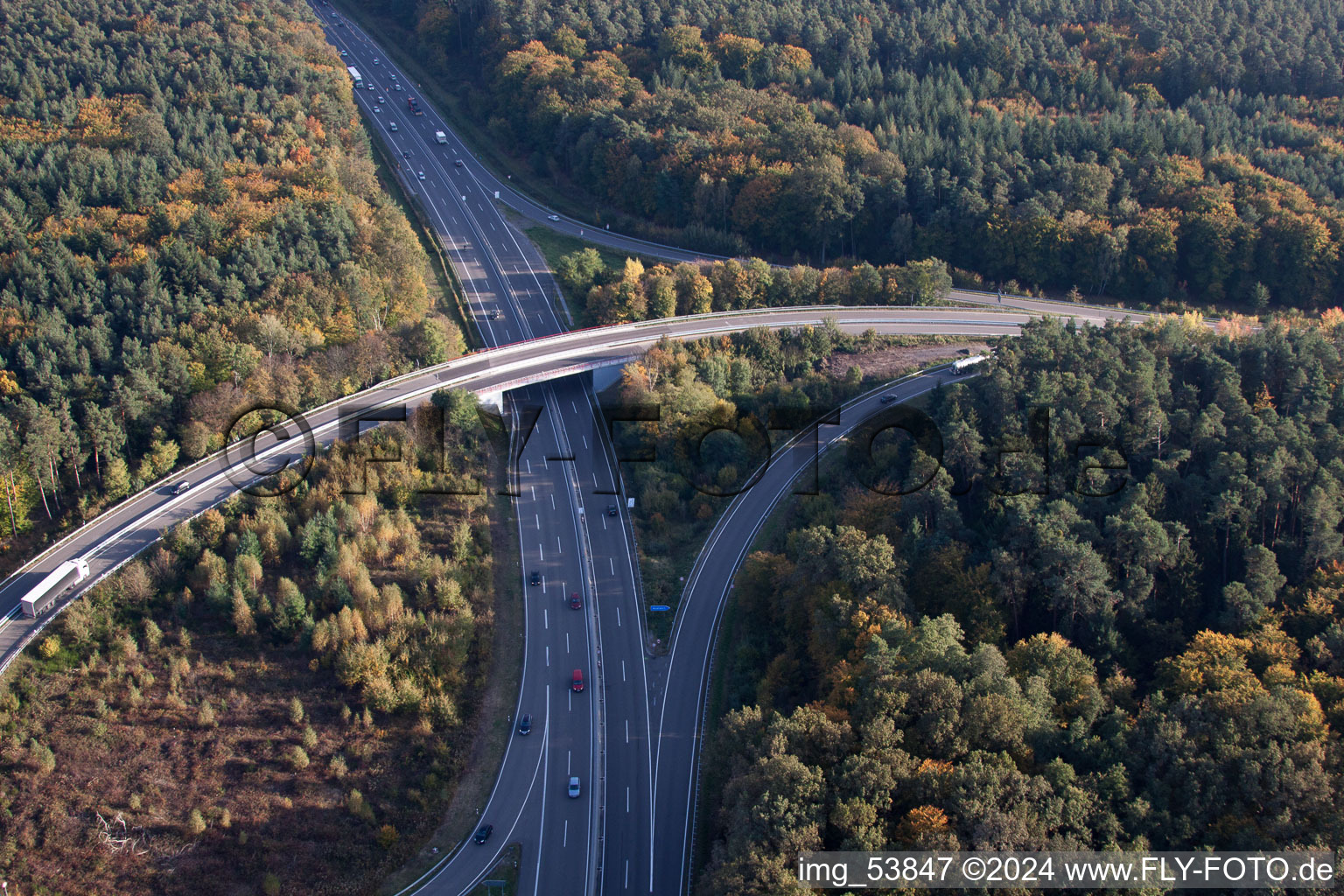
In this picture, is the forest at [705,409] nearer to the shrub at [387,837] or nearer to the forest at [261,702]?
the forest at [261,702]

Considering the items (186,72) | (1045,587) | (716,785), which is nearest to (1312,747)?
(1045,587)

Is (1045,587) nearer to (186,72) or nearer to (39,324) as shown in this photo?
(39,324)

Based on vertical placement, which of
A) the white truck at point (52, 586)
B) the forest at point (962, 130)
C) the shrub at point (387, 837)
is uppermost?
the forest at point (962, 130)

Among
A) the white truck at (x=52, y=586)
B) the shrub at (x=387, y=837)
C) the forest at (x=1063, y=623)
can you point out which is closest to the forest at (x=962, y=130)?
the forest at (x=1063, y=623)

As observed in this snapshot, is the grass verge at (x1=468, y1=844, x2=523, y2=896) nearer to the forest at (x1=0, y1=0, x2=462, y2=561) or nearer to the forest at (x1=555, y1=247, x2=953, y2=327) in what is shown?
the forest at (x1=0, y1=0, x2=462, y2=561)

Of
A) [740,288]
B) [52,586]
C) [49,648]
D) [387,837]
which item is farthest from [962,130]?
[49,648]

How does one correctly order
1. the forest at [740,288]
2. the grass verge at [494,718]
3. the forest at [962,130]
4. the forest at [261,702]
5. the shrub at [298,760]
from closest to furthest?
1. the forest at [261,702]
2. the grass verge at [494,718]
3. the shrub at [298,760]
4. the forest at [740,288]
5. the forest at [962,130]

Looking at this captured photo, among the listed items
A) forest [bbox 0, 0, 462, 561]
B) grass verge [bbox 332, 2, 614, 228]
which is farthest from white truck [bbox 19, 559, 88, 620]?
grass verge [bbox 332, 2, 614, 228]
